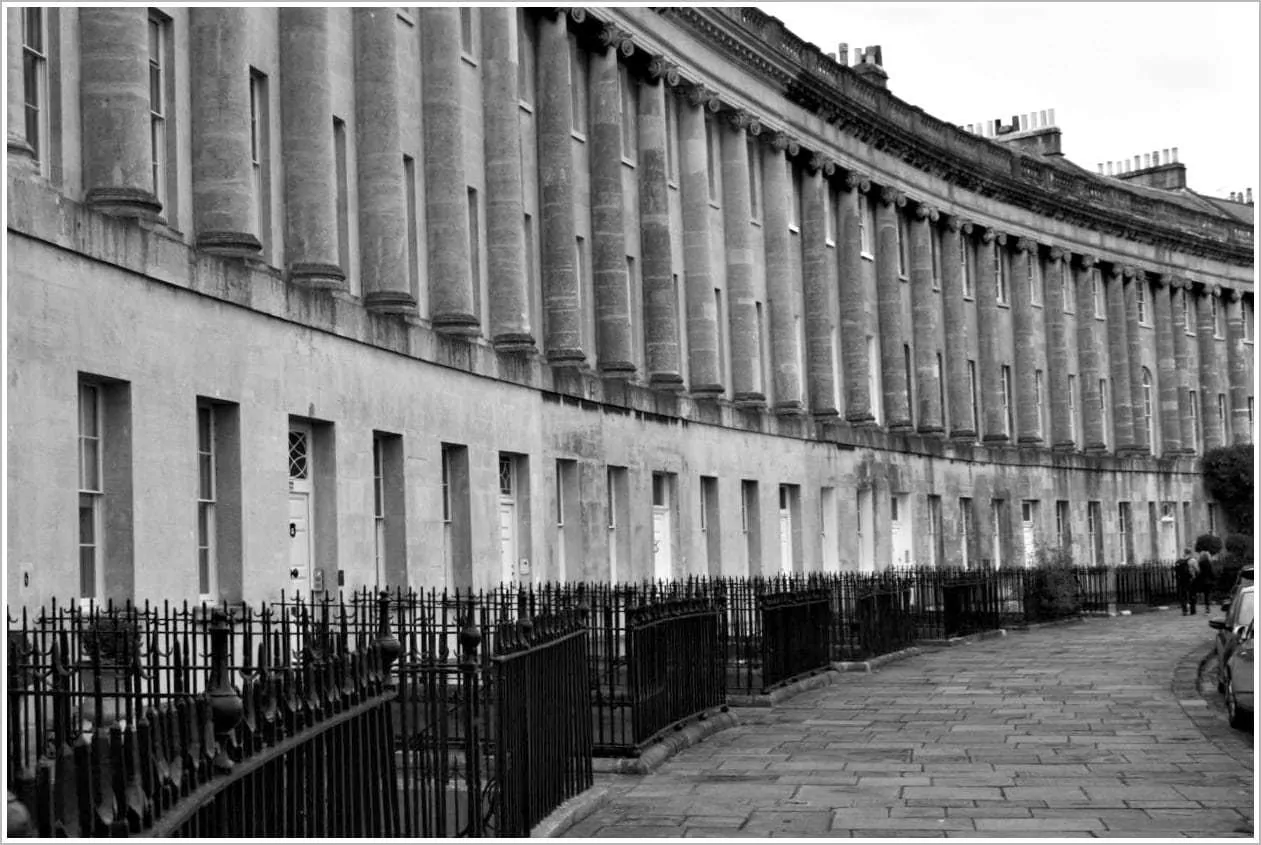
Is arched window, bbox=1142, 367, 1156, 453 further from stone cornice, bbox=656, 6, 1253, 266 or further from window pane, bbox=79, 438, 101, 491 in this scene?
window pane, bbox=79, 438, 101, 491

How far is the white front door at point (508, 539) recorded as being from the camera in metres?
28.4

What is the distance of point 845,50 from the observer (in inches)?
2333

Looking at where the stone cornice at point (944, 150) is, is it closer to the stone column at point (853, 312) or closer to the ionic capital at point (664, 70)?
the ionic capital at point (664, 70)

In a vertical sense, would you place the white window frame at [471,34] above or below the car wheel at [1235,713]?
above

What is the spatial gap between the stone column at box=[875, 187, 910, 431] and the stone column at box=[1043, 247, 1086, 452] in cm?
1142

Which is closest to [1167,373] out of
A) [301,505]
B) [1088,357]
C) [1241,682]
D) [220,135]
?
[1088,357]

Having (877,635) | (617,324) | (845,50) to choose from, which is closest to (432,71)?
(617,324)

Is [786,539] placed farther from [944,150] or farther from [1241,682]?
Result: [1241,682]

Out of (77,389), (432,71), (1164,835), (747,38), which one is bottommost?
(1164,835)

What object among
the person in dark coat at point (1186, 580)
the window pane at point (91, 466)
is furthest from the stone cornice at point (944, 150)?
the window pane at point (91, 466)

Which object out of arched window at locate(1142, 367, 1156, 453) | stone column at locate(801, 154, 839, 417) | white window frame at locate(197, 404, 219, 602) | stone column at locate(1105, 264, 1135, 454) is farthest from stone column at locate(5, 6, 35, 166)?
arched window at locate(1142, 367, 1156, 453)

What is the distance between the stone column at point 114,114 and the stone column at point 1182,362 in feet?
171

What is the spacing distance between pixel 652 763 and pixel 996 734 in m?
4.45

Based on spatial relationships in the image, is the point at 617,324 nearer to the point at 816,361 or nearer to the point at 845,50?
the point at 816,361
